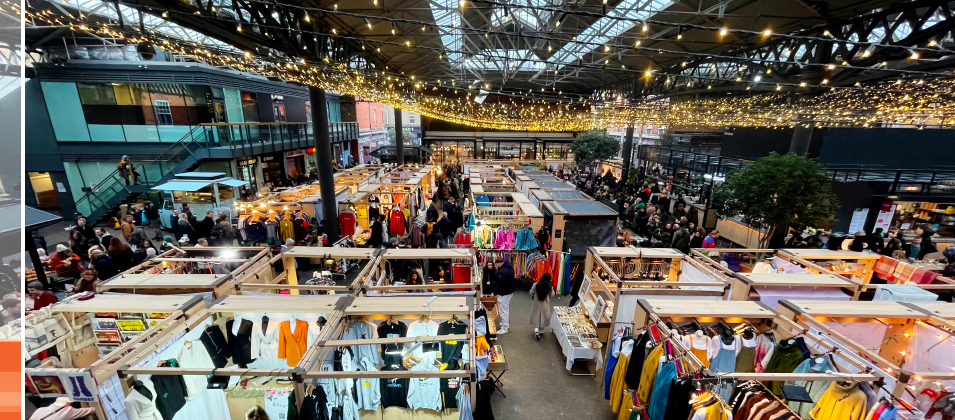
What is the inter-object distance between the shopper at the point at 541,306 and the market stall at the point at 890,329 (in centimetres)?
351

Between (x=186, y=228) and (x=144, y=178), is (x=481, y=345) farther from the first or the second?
(x=144, y=178)

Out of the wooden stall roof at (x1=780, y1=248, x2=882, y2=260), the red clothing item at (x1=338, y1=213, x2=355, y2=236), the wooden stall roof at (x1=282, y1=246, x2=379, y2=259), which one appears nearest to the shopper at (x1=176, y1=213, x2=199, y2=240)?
the red clothing item at (x1=338, y1=213, x2=355, y2=236)

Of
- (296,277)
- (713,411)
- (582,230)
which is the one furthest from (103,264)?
(582,230)

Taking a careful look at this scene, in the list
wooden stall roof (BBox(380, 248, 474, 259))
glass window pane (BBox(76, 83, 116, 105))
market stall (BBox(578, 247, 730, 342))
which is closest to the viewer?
market stall (BBox(578, 247, 730, 342))

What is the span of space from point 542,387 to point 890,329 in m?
4.94

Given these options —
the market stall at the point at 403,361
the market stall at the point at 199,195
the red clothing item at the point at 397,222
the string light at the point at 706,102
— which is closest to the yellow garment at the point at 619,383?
the market stall at the point at 403,361

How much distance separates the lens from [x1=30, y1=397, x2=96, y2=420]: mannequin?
302 centimetres

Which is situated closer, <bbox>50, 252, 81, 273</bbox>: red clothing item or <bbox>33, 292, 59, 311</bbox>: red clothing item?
<bbox>33, 292, 59, 311</bbox>: red clothing item

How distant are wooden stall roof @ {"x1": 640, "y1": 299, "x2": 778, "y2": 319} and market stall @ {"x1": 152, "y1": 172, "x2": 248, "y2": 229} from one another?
13.8 m

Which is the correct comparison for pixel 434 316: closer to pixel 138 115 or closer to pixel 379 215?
pixel 379 215

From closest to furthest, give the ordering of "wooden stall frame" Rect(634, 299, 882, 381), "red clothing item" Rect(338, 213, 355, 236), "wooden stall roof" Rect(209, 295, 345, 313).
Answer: "wooden stall frame" Rect(634, 299, 882, 381) < "wooden stall roof" Rect(209, 295, 345, 313) < "red clothing item" Rect(338, 213, 355, 236)

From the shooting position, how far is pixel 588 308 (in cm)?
675

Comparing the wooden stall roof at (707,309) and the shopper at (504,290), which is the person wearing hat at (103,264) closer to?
the shopper at (504,290)

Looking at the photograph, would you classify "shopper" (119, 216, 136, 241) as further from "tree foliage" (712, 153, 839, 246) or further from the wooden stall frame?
"tree foliage" (712, 153, 839, 246)
